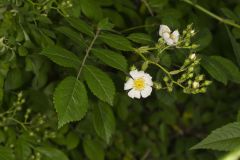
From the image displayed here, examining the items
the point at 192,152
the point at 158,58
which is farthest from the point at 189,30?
the point at 192,152

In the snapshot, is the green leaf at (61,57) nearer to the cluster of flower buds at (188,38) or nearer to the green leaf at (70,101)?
the green leaf at (70,101)

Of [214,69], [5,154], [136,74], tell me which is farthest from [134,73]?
[5,154]

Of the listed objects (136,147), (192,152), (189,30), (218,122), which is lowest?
(136,147)

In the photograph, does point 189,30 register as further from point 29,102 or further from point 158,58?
point 29,102

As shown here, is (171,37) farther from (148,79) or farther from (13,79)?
(13,79)

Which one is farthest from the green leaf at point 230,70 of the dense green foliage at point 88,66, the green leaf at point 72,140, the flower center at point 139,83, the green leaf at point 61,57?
the green leaf at point 72,140
